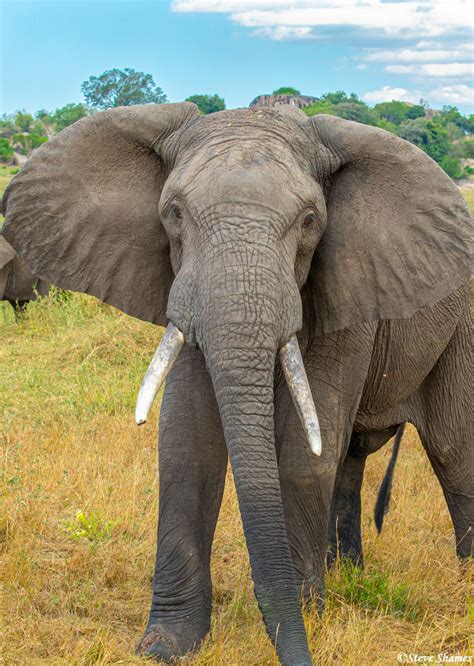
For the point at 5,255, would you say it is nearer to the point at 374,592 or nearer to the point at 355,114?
the point at 374,592

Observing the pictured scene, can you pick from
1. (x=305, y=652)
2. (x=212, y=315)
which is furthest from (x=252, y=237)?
(x=305, y=652)

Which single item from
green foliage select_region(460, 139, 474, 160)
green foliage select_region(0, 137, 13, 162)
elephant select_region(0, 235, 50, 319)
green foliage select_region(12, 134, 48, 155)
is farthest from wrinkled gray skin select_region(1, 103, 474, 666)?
green foliage select_region(12, 134, 48, 155)

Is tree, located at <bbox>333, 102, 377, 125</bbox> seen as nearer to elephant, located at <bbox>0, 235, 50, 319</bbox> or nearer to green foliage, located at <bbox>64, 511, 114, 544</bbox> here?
elephant, located at <bbox>0, 235, 50, 319</bbox>

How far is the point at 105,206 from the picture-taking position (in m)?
3.92

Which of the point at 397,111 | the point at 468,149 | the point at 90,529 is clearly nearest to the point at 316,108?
the point at 90,529

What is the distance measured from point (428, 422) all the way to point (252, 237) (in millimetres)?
2258

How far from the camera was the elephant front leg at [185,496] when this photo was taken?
396 cm

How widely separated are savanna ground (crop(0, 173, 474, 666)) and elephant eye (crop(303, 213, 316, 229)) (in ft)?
4.81

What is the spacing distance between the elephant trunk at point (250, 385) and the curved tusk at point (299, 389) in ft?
0.29

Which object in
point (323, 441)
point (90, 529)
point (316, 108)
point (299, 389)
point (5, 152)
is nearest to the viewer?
point (299, 389)

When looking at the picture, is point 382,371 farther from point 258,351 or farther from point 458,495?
point 258,351

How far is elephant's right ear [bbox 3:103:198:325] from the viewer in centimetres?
388

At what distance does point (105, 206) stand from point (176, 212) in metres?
0.46

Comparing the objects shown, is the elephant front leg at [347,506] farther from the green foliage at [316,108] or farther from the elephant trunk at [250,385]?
the green foliage at [316,108]
